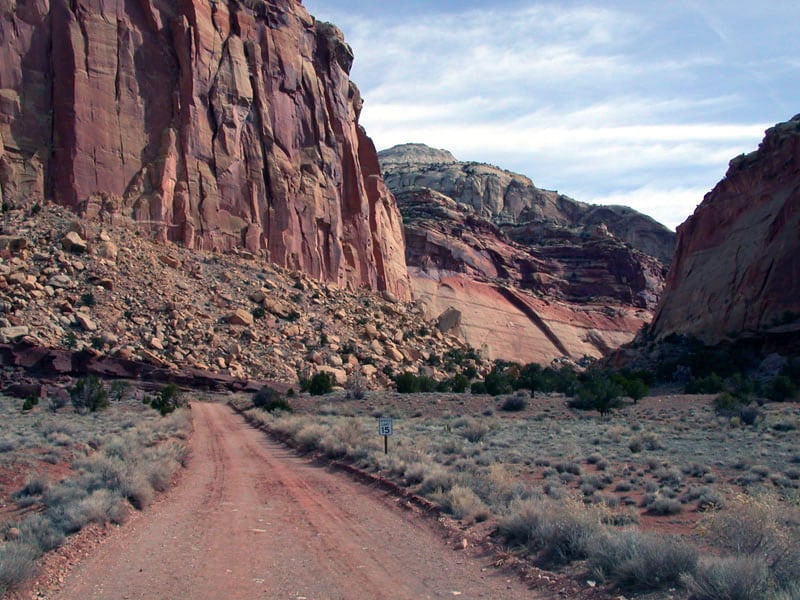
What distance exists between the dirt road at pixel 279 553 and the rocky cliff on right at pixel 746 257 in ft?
148

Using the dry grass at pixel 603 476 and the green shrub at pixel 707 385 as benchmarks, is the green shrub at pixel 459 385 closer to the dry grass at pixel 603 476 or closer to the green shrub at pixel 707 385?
the dry grass at pixel 603 476

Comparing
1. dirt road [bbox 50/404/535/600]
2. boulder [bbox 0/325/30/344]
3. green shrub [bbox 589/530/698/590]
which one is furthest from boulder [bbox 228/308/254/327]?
green shrub [bbox 589/530/698/590]

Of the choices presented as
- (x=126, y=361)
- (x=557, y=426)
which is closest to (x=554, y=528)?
(x=557, y=426)

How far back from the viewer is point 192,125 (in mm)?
53781

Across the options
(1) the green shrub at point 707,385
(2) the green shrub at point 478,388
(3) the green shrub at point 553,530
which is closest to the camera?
(3) the green shrub at point 553,530

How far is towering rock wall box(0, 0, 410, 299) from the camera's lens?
160 feet

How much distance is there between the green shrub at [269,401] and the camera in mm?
36244

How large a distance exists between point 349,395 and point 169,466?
23413mm

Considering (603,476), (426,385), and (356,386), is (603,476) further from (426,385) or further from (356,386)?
(426,385)

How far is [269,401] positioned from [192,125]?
26273 millimetres

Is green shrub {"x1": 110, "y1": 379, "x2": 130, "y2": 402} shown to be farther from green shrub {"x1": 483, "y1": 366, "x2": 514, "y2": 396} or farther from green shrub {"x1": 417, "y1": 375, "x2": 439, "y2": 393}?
green shrub {"x1": 483, "y1": 366, "x2": 514, "y2": 396}

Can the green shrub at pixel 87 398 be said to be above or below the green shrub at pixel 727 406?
above

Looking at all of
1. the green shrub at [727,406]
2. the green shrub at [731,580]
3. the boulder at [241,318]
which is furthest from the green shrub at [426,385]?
the green shrub at [731,580]

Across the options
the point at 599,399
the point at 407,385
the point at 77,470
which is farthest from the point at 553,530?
the point at 407,385
